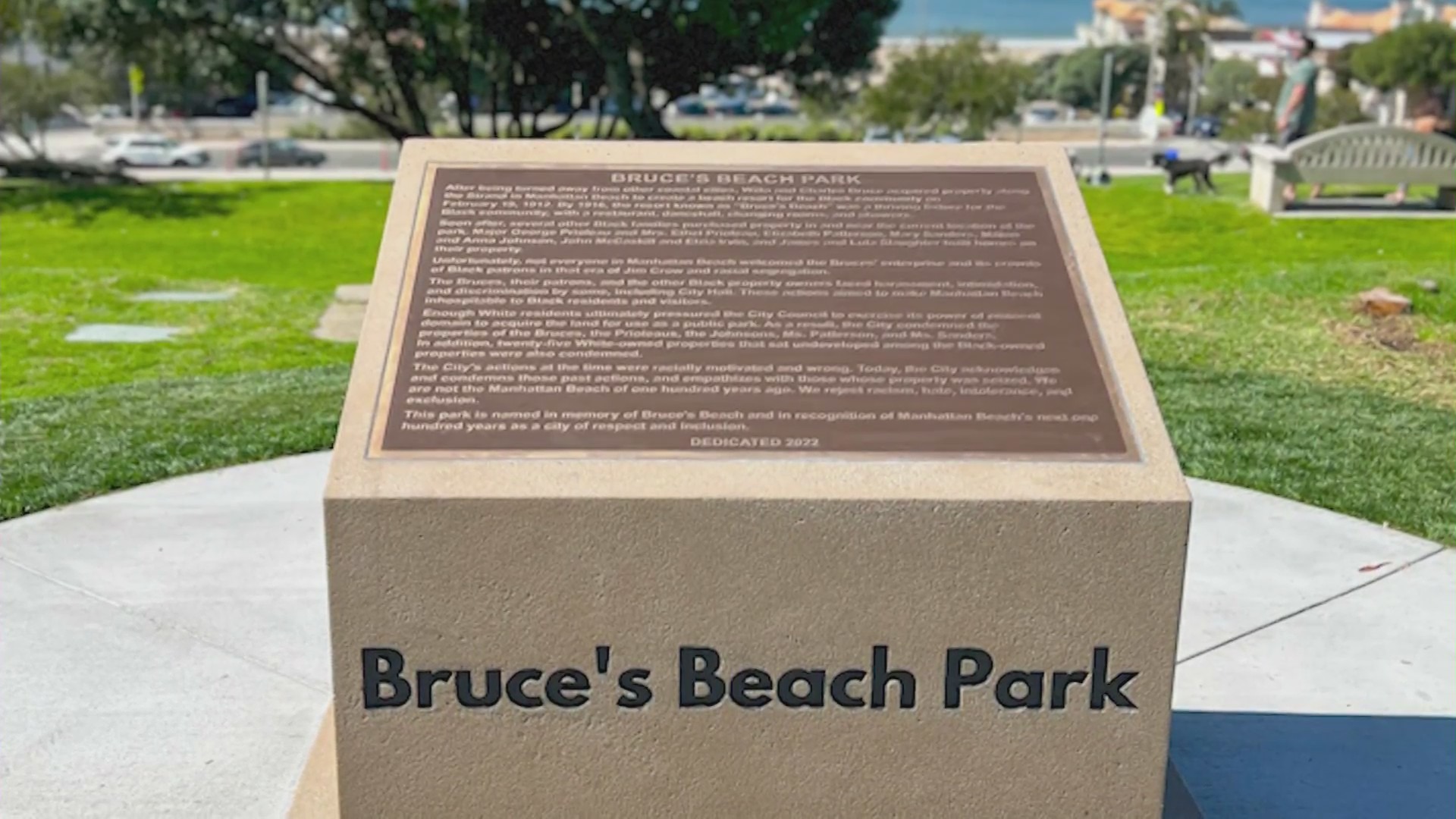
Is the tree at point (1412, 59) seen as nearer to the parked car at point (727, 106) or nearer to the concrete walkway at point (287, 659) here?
the parked car at point (727, 106)

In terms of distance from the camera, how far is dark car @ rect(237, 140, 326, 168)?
154 ft

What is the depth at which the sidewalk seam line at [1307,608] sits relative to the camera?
5.84 metres

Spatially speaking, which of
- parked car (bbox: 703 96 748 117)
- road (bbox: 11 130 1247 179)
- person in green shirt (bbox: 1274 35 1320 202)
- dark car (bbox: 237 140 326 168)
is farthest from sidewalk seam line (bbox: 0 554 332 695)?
parked car (bbox: 703 96 748 117)

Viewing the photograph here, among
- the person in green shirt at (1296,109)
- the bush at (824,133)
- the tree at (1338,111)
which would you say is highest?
the person in green shirt at (1296,109)

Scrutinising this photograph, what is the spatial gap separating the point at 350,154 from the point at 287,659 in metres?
48.7

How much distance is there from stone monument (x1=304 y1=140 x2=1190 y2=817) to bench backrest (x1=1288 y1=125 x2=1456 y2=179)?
1599cm

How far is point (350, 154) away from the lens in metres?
52.1

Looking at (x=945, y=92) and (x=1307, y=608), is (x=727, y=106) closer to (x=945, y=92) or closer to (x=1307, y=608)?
(x=945, y=92)

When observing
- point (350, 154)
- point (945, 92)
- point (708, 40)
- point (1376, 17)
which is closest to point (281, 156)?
point (350, 154)

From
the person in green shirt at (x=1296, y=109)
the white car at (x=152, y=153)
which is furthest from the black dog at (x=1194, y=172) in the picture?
the white car at (x=152, y=153)

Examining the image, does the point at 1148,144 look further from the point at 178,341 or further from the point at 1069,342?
the point at 1069,342

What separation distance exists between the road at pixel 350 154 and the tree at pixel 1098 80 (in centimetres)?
2200

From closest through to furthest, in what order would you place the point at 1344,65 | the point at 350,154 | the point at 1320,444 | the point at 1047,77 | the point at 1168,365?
the point at 1320,444 < the point at 1168,365 < the point at 350,154 < the point at 1344,65 < the point at 1047,77

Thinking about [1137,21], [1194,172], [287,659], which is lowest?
[1137,21]
